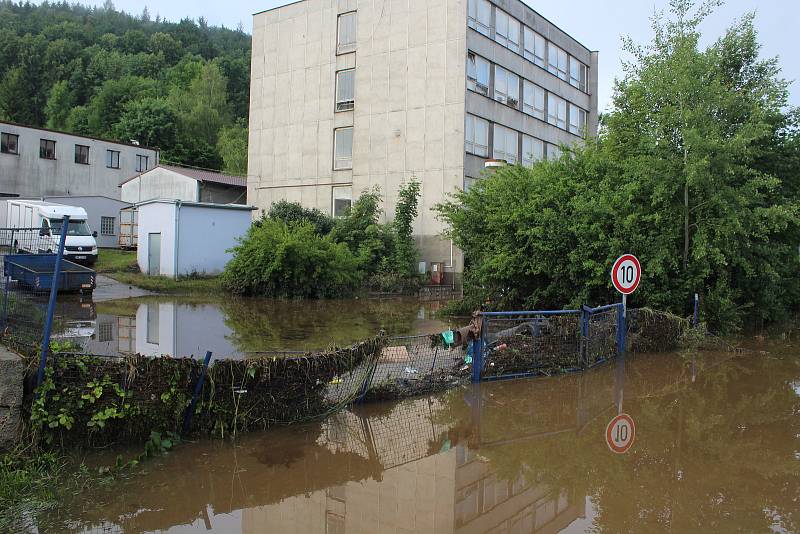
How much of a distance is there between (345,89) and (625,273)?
1039 inches

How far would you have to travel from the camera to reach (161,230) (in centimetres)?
2889

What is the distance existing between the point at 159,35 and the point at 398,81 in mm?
73709

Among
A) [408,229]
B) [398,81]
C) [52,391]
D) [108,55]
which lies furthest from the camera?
[108,55]

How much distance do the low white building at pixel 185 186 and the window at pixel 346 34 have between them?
10.9 meters

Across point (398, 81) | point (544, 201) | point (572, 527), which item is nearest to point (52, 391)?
point (572, 527)

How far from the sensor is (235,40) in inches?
4021

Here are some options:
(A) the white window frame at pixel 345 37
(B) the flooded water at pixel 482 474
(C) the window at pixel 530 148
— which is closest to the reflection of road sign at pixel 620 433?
(B) the flooded water at pixel 482 474

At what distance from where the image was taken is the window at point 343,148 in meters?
36.4

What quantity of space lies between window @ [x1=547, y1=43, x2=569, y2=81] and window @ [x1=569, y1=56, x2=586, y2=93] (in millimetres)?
776

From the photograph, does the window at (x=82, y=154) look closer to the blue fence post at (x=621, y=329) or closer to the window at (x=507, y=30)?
the window at (x=507, y=30)

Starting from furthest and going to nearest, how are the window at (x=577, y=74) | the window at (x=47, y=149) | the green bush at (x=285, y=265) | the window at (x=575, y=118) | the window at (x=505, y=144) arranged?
the window at (x=47, y=149), the window at (x=575, y=118), the window at (x=577, y=74), the window at (x=505, y=144), the green bush at (x=285, y=265)

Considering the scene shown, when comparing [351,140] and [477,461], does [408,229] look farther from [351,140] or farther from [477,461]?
[477,461]

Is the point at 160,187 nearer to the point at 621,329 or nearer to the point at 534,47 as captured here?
the point at 534,47

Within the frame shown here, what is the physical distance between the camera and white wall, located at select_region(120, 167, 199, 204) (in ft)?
127
